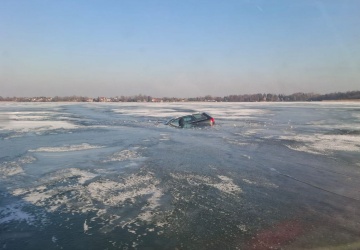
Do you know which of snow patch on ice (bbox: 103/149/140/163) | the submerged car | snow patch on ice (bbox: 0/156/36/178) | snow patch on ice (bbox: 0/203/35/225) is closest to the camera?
snow patch on ice (bbox: 0/203/35/225)

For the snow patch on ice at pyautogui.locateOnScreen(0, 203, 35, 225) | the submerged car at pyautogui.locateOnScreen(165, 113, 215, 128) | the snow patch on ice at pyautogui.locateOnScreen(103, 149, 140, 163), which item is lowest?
the snow patch on ice at pyautogui.locateOnScreen(0, 203, 35, 225)

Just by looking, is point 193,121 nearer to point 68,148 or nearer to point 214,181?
point 68,148

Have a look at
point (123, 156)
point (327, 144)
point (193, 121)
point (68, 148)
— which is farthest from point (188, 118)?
point (123, 156)

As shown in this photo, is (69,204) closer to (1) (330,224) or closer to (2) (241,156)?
(1) (330,224)

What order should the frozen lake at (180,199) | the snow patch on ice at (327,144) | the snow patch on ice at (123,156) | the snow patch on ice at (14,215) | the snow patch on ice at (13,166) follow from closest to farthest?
the frozen lake at (180,199) < the snow patch on ice at (14,215) < the snow patch on ice at (13,166) < the snow patch on ice at (123,156) < the snow patch on ice at (327,144)

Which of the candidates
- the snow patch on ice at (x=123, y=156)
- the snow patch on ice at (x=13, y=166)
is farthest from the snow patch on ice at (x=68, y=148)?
the snow patch on ice at (x=123, y=156)

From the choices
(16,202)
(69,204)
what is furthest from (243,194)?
(16,202)

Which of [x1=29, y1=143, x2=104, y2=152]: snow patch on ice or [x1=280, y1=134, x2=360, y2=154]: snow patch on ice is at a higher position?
[x1=280, y1=134, x2=360, y2=154]: snow patch on ice

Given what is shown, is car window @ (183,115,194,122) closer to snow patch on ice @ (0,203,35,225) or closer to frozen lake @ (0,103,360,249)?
frozen lake @ (0,103,360,249)

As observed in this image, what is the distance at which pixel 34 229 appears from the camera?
4531 mm

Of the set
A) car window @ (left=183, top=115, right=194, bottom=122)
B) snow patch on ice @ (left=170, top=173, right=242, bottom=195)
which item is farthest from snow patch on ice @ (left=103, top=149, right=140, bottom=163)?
car window @ (left=183, top=115, right=194, bottom=122)

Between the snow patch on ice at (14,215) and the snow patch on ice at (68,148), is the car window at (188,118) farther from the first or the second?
the snow patch on ice at (14,215)

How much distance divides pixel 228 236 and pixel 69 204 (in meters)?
3.05

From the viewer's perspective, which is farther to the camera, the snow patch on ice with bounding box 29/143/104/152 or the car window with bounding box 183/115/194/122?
the car window with bounding box 183/115/194/122
